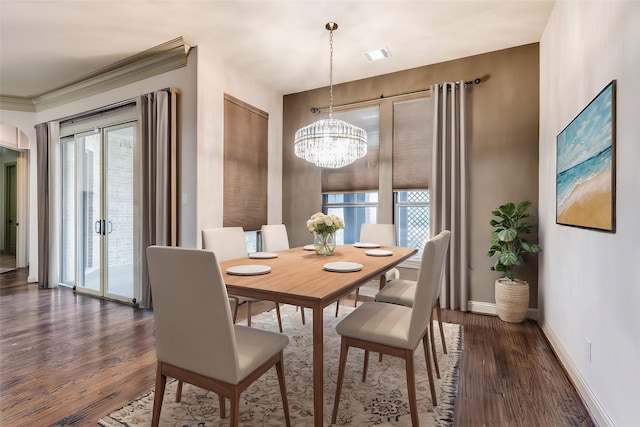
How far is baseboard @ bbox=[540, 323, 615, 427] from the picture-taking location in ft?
5.35

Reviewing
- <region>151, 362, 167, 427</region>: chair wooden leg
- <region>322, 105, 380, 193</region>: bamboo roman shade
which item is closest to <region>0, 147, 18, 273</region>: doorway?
<region>322, 105, 380, 193</region>: bamboo roman shade

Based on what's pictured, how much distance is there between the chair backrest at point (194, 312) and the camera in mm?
1247

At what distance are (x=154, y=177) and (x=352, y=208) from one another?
246 cm

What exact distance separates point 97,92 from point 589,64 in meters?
5.04

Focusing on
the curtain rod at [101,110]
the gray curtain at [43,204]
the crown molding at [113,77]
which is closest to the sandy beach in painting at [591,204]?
the crown molding at [113,77]

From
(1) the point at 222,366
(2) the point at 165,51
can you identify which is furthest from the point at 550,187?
(2) the point at 165,51

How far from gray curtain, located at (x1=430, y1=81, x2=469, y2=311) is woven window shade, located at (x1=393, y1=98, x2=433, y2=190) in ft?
0.49

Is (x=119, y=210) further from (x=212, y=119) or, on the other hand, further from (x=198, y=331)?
(x=198, y=331)

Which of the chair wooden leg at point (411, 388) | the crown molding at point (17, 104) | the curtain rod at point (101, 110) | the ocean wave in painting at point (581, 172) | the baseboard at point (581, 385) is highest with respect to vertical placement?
the crown molding at point (17, 104)

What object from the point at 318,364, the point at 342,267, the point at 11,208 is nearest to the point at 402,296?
the point at 342,267

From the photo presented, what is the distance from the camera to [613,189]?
155cm

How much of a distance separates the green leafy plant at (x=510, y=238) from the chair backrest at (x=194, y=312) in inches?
108

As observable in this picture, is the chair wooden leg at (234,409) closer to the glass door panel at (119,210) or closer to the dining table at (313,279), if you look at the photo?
the dining table at (313,279)

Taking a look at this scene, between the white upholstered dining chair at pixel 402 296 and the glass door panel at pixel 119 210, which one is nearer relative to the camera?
the white upholstered dining chair at pixel 402 296
